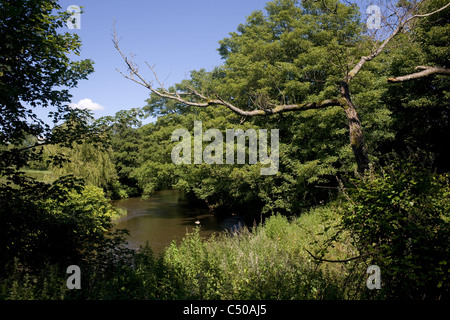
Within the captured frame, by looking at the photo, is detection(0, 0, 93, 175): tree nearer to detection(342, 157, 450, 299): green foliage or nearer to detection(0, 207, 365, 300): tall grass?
detection(0, 207, 365, 300): tall grass

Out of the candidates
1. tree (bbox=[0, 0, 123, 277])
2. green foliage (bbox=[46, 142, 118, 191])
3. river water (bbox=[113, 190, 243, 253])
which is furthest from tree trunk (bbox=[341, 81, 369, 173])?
green foliage (bbox=[46, 142, 118, 191])

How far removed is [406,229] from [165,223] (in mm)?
17579

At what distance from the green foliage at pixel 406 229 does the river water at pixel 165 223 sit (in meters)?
9.79

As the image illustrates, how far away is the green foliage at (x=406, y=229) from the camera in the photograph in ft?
9.41

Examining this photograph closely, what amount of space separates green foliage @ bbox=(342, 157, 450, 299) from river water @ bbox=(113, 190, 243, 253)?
385 inches

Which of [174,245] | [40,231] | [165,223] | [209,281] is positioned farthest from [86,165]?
[209,281]

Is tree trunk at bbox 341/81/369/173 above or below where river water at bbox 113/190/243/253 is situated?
above

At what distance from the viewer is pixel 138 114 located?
19.9 ft

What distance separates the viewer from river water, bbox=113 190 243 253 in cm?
1494

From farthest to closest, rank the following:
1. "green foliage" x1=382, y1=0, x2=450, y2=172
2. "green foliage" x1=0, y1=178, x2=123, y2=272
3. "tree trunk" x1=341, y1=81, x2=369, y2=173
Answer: "green foliage" x1=382, y1=0, x2=450, y2=172, "tree trunk" x1=341, y1=81, x2=369, y2=173, "green foliage" x1=0, y1=178, x2=123, y2=272

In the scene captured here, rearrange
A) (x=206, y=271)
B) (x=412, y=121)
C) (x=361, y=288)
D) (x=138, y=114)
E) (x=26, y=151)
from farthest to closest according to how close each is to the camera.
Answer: (x=412, y=121), (x=138, y=114), (x=26, y=151), (x=206, y=271), (x=361, y=288)
